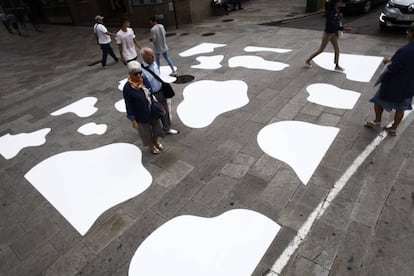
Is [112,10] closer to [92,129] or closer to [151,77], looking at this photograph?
[92,129]

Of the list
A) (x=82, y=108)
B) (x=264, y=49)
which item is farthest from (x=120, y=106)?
(x=264, y=49)

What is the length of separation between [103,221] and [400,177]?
4.38m

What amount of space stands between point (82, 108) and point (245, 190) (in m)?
5.42

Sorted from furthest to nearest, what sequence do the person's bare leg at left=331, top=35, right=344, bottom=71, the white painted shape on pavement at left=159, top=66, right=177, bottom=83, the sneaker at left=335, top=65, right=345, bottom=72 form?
the white painted shape on pavement at left=159, top=66, right=177, bottom=83, the sneaker at left=335, top=65, right=345, bottom=72, the person's bare leg at left=331, top=35, right=344, bottom=71

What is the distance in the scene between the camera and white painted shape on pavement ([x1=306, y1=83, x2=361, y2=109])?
5.57 metres

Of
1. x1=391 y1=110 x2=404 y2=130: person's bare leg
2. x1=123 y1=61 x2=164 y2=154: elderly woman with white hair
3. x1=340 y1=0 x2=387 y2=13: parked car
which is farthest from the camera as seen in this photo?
x1=340 y1=0 x2=387 y2=13: parked car

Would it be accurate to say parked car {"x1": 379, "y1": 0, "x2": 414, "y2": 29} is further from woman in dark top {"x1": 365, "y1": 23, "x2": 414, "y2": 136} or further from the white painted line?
the white painted line

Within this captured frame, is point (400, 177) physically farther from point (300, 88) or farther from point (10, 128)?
point (10, 128)

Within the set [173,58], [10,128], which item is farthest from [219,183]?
[173,58]

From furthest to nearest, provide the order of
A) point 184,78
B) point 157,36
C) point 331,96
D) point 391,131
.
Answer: point 184,78
point 157,36
point 331,96
point 391,131

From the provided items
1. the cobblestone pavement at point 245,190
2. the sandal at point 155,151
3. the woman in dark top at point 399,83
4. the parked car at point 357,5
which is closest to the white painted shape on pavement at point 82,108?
the cobblestone pavement at point 245,190

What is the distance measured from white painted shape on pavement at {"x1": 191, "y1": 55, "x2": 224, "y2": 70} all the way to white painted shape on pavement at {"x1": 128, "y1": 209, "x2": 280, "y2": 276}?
6.07 meters

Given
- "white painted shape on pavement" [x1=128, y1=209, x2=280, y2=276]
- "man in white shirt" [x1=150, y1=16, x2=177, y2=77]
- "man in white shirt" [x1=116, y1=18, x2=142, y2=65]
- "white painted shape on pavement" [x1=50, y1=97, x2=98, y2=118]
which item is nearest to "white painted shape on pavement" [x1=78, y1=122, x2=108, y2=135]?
"white painted shape on pavement" [x1=50, y1=97, x2=98, y2=118]

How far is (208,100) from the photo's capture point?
21.1 feet
